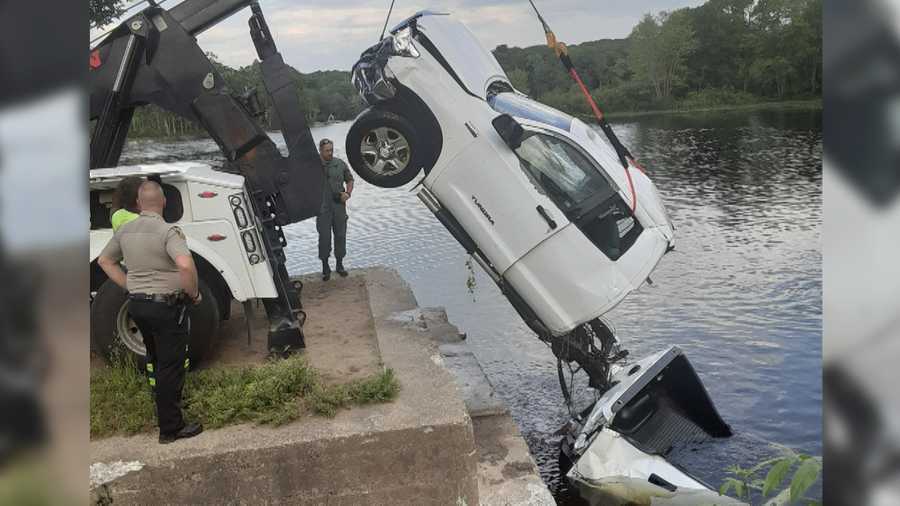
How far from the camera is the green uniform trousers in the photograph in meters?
9.34

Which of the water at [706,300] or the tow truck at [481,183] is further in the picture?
the water at [706,300]

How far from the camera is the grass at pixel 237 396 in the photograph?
5172 millimetres

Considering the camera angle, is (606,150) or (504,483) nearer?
(504,483)

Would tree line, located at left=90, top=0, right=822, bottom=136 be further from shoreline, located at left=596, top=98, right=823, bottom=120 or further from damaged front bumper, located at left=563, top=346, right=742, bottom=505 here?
damaged front bumper, located at left=563, top=346, right=742, bottom=505

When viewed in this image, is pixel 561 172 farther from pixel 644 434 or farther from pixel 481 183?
pixel 644 434

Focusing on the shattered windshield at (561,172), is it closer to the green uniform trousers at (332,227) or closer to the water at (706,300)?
the water at (706,300)

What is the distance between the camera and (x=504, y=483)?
5.51 meters

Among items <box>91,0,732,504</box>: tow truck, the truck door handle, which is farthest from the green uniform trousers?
the truck door handle

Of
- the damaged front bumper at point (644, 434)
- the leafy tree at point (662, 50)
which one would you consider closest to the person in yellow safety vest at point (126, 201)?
the damaged front bumper at point (644, 434)

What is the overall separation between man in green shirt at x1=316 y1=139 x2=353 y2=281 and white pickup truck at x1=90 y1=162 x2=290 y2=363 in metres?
3.00

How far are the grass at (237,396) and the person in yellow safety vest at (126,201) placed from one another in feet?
3.69

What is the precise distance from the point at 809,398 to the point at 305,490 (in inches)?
238

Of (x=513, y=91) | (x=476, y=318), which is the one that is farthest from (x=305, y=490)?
(x=476, y=318)

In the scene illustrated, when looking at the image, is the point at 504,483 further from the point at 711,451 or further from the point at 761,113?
the point at 761,113
